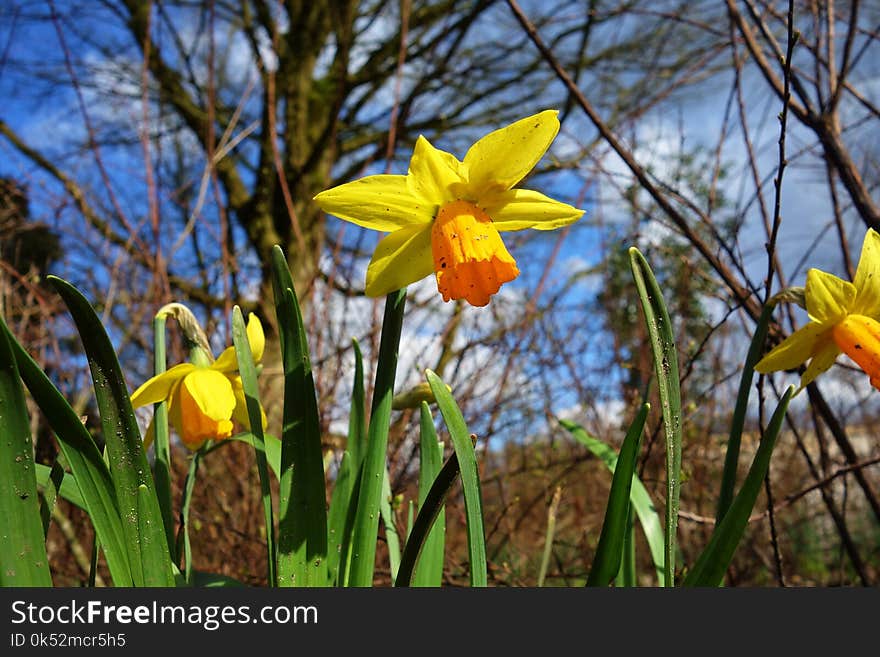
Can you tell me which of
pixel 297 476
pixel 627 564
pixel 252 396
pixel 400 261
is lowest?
pixel 627 564

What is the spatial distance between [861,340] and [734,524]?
270 millimetres

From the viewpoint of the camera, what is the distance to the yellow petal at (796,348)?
792 mm

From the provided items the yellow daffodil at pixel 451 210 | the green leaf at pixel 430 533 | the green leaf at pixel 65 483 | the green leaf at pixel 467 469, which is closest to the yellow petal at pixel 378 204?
the yellow daffodil at pixel 451 210

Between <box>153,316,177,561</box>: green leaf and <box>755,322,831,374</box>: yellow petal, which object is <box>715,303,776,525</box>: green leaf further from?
<box>153,316,177,561</box>: green leaf

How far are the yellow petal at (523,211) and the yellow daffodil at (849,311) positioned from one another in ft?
0.92

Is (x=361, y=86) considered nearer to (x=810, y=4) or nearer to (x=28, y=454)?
(x=810, y=4)

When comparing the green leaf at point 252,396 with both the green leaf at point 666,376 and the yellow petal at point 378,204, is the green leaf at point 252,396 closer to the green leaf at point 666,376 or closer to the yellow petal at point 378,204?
the yellow petal at point 378,204

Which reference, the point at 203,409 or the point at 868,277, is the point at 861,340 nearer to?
the point at 868,277

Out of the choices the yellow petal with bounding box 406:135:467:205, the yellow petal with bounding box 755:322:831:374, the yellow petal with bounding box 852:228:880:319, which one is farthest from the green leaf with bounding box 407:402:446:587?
the yellow petal with bounding box 852:228:880:319

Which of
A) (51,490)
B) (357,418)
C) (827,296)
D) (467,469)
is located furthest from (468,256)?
(51,490)

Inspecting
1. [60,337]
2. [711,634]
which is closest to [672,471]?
[711,634]

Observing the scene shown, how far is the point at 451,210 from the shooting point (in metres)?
0.71

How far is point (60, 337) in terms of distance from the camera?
280 centimetres

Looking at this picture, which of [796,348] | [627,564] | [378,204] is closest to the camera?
[378,204]
